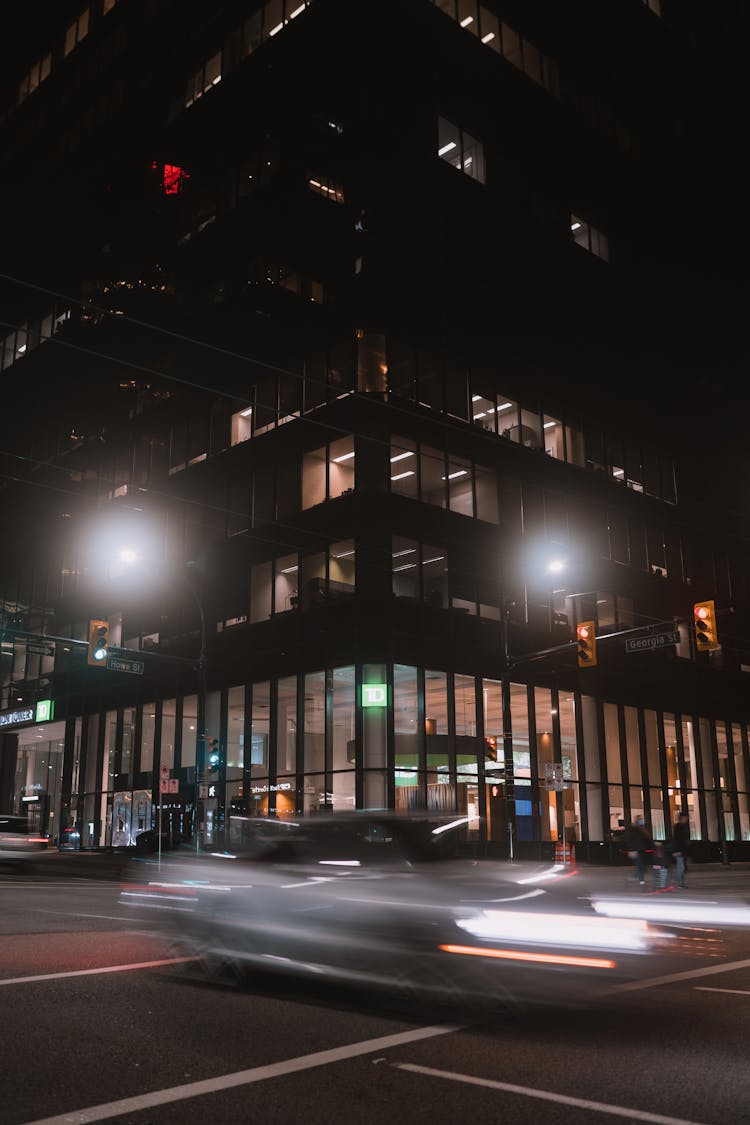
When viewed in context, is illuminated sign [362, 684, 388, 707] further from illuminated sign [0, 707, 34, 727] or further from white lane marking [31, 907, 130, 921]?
illuminated sign [0, 707, 34, 727]

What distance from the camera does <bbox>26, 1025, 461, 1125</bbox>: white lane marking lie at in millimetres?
5176

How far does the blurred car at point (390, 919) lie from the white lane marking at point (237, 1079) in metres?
0.58

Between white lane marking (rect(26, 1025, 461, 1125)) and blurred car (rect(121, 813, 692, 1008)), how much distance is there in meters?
0.58

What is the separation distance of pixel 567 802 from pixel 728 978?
95.0 ft

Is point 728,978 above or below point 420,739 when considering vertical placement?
below

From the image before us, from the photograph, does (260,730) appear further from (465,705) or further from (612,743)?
(612,743)

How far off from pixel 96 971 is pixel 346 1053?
437 centimetres

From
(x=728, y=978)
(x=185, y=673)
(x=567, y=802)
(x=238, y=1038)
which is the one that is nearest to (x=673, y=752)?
(x=567, y=802)

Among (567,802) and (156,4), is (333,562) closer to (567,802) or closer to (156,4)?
(567,802)

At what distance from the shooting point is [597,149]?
4644 cm

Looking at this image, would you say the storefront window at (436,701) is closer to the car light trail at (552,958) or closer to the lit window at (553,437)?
the lit window at (553,437)

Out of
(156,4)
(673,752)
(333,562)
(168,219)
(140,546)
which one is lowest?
(673,752)

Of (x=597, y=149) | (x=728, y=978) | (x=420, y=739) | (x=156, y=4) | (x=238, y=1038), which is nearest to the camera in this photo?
(x=238, y=1038)

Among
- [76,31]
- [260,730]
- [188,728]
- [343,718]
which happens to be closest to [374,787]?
[343,718]
